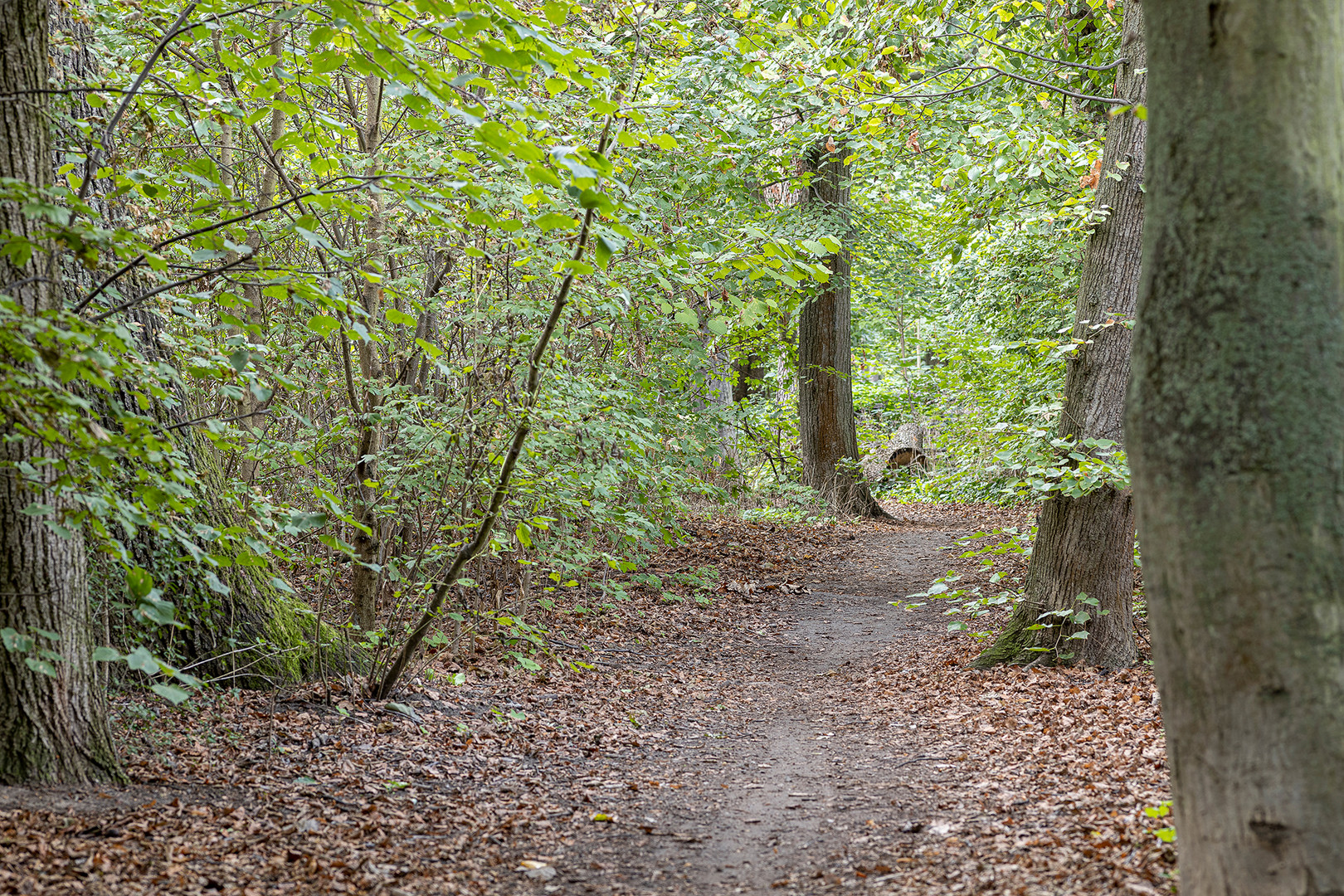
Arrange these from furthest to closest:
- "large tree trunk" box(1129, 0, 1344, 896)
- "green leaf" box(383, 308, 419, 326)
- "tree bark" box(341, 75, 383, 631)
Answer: "tree bark" box(341, 75, 383, 631) < "green leaf" box(383, 308, 419, 326) < "large tree trunk" box(1129, 0, 1344, 896)

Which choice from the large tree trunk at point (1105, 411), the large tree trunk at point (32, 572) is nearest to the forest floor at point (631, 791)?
the large tree trunk at point (32, 572)

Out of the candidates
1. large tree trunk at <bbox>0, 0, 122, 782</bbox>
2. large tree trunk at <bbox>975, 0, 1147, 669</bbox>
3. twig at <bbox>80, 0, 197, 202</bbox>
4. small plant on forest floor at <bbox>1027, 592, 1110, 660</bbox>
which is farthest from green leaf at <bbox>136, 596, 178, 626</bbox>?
large tree trunk at <bbox>975, 0, 1147, 669</bbox>

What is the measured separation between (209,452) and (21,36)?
2.52 meters

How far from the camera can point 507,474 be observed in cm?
512

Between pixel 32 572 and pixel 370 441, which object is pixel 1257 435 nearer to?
Result: pixel 32 572

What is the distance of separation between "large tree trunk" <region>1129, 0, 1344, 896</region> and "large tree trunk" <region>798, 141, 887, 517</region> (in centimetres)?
1287

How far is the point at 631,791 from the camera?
4770 millimetres

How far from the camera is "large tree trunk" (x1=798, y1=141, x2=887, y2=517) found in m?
15.3

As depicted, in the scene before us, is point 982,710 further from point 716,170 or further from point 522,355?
point 716,170

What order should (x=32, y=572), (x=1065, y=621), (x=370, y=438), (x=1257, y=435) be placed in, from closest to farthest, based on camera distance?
(x=1257, y=435)
(x=32, y=572)
(x=370, y=438)
(x=1065, y=621)

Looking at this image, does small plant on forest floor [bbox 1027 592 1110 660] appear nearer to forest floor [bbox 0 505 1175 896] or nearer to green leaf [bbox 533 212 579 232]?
forest floor [bbox 0 505 1175 896]

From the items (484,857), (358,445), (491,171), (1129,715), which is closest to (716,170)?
(491,171)

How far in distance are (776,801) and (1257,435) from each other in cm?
321

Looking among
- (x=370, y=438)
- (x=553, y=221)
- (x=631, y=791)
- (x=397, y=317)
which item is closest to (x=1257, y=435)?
(x=553, y=221)
